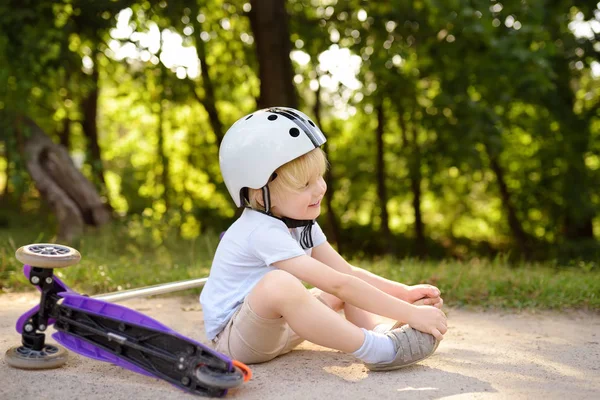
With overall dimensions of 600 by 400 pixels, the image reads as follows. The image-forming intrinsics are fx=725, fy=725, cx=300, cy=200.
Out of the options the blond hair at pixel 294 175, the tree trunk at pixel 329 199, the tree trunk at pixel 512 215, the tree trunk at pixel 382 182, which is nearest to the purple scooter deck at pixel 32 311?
the blond hair at pixel 294 175

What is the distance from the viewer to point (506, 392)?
107 inches

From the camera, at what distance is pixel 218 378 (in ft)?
8.41

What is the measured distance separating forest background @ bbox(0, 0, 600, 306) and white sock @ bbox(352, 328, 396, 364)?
7.67ft

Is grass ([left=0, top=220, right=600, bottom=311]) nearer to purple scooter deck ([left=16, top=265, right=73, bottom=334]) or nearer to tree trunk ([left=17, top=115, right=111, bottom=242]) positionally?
tree trunk ([left=17, top=115, right=111, bottom=242])

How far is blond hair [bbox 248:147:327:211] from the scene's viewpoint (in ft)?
9.93

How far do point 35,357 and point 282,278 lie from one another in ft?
3.47

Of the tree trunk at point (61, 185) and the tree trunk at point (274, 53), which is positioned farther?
the tree trunk at point (274, 53)

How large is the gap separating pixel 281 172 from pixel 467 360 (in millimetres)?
1176

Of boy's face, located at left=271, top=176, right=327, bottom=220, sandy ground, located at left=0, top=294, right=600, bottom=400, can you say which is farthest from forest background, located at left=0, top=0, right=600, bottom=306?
boy's face, located at left=271, top=176, right=327, bottom=220

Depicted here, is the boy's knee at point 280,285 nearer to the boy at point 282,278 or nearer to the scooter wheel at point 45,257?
the boy at point 282,278

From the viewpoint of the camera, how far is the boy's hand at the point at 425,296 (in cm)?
326

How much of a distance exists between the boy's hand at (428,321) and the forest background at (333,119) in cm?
225

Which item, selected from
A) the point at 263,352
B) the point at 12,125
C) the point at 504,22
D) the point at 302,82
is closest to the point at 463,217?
the point at 302,82

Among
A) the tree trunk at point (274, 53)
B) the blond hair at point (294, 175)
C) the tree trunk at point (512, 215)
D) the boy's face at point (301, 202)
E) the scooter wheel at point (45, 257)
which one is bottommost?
the tree trunk at point (512, 215)
